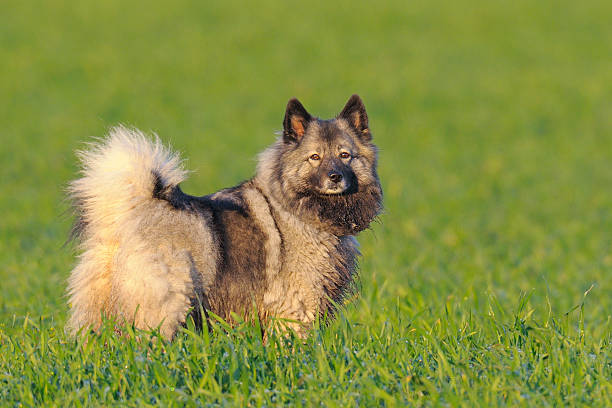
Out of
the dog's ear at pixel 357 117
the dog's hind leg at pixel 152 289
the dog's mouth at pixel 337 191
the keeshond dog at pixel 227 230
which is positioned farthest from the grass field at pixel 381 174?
the dog's ear at pixel 357 117

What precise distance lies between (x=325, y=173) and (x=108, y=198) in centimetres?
152

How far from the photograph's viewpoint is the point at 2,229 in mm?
Result: 11445

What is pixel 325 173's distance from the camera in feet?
17.8

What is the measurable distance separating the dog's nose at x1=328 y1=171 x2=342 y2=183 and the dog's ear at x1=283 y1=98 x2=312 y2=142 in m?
0.48

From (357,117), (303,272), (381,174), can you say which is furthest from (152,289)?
(381,174)

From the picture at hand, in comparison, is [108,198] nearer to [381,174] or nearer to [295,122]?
[295,122]

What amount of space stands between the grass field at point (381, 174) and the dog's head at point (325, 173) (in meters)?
0.75

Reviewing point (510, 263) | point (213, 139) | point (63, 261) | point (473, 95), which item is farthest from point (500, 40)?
point (63, 261)

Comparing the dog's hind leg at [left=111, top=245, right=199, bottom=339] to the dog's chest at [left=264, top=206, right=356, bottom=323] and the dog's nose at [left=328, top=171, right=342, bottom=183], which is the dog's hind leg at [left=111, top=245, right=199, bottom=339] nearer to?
the dog's chest at [left=264, top=206, right=356, bottom=323]

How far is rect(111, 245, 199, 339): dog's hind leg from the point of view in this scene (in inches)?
185

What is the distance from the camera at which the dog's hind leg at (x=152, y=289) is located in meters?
4.70

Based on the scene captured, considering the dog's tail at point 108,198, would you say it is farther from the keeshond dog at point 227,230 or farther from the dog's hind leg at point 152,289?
the dog's hind leg at point 152,289

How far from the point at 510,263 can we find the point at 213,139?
37.2 ft

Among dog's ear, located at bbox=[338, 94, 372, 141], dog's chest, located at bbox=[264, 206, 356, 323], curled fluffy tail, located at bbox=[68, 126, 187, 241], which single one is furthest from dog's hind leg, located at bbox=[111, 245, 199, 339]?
dog's ear, located at bbox=[338, 94, 372, 141]
